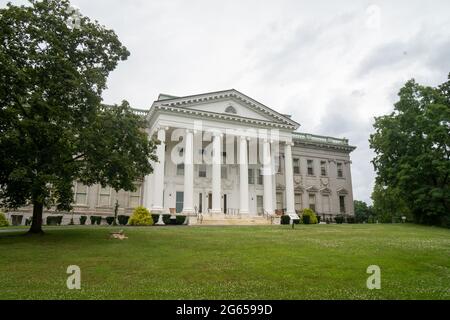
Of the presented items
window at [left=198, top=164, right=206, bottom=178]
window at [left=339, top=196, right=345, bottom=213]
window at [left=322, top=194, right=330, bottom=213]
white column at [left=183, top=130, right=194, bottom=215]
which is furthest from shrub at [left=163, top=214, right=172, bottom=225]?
window at [left=339, top=196, right=345, bottom=213]

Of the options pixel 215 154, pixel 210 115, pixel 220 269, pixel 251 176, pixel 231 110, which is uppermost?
pixel 231 110

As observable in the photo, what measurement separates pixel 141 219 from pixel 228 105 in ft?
49.4

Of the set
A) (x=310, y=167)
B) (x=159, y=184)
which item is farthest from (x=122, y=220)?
(x=310, y=167)

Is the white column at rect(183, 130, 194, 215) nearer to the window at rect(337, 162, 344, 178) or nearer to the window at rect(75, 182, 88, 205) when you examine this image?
the window at rect(75, 182, 88, 205)

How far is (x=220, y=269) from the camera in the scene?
929 centimetres

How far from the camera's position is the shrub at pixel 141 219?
86.7 feet

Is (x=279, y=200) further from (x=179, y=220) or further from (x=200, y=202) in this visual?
(x=179, y=220)

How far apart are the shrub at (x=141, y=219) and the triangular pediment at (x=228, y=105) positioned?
10.4 meters

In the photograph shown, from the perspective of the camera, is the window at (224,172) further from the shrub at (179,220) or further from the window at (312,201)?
the window at (312,201)

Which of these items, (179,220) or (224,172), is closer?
(179,220)

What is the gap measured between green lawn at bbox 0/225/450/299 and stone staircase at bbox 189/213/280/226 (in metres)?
14.0

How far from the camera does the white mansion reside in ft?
103

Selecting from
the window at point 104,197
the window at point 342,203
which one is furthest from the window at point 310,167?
the window at point 104,197
